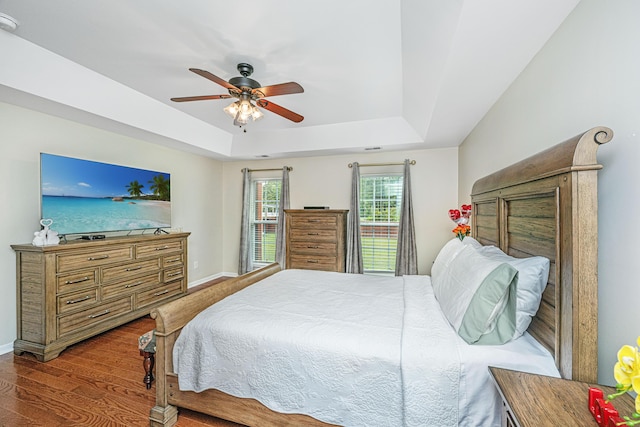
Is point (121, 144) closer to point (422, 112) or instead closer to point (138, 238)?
point (138, 238)

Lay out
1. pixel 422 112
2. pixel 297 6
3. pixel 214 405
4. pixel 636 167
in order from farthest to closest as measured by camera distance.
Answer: pixel 422 112 → pixel 297 6 → pixel 214 405 → pixel 636 167

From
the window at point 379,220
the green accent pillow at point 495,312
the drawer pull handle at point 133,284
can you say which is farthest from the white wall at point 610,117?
the drawer pull handle at point 133,284

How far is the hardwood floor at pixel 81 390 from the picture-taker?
177 cm

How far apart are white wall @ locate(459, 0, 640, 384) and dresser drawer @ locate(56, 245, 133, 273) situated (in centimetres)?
382

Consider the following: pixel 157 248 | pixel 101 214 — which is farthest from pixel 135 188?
pixel 157 248

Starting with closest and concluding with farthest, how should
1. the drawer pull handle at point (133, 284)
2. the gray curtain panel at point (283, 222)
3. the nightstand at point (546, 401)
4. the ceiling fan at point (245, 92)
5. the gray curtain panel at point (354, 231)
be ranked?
the nightstand at point (546, 401), the ceiling fan at point (245, 92), the drawer pull handle at point (133, 284), the gray curtain panel at point (354, 231), the gray curtain panel at point (283, 222)

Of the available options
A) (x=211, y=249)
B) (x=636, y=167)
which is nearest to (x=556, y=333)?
(x=636, y=167)

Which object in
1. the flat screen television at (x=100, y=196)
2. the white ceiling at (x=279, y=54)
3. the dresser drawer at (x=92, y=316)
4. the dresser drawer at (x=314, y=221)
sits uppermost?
the white ceiling at (x=279, y=54)

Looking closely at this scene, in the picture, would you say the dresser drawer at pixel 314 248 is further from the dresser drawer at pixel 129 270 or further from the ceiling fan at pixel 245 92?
the ceiling fan at pixel 245 92

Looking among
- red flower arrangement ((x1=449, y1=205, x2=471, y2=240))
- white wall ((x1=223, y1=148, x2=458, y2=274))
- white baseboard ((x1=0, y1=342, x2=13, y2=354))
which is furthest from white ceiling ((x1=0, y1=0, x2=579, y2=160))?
white baseboard ((x1=0, y1=342, x2=13, y2=354))

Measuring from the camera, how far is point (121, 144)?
3.55 m

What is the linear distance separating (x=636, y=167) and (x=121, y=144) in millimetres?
4576

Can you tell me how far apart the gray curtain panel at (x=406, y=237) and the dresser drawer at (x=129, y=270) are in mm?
3426

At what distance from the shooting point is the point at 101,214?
10.4 ft
